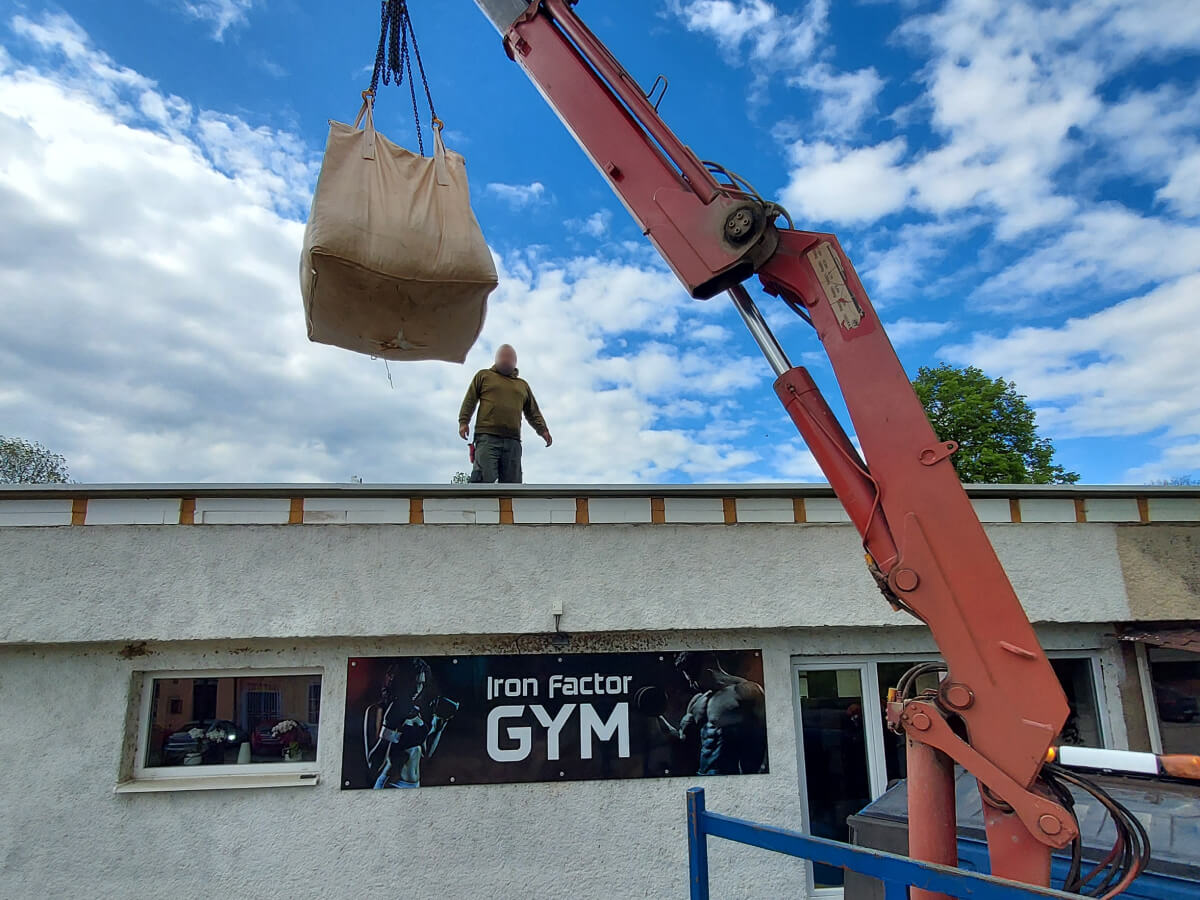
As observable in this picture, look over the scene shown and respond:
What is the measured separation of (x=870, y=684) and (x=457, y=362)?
3.20 metres

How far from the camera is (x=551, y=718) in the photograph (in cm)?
441

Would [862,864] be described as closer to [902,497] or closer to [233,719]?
[902,497]

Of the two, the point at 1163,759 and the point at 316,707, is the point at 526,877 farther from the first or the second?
the point at 1163,759

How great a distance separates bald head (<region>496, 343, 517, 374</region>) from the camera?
20.2 ft

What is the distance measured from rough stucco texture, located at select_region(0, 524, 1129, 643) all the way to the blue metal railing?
168cm

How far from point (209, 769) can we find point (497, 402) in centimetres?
307

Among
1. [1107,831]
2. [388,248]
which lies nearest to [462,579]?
[388,248]

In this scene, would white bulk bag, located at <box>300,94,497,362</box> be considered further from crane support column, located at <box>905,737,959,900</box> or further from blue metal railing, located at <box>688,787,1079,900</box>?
crane support column, located at <box>905,737,959,900</box>

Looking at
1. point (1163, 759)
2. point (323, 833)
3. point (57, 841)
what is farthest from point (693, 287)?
point (57, 841)

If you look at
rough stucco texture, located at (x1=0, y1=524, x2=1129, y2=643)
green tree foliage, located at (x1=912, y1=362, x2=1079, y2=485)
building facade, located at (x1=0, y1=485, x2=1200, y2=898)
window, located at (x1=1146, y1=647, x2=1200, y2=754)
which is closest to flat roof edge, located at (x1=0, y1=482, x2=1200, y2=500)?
building facade, located at (x1=0, y1=485, x2=1200, y2=898)

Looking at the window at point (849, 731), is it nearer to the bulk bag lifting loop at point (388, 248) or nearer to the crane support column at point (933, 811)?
the crane support column at point (933, 811)

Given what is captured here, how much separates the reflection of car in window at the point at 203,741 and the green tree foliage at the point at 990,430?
2371 centimetres

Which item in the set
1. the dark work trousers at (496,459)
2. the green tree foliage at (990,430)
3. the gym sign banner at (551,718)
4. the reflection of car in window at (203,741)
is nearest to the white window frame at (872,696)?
the gym sign banner at (551,718)

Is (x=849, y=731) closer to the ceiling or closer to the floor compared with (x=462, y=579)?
closer to the floor
